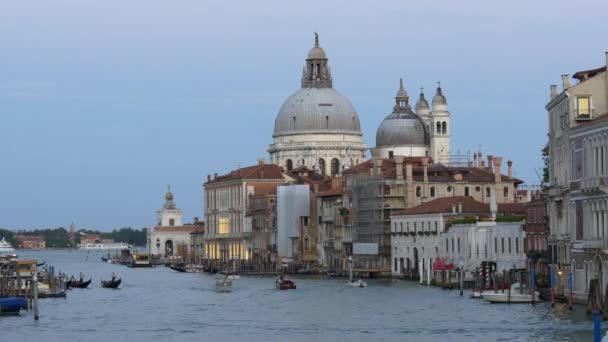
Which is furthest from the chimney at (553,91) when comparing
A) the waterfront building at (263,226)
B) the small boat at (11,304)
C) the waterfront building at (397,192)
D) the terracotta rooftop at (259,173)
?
the terracotta rooftop at (259,173)

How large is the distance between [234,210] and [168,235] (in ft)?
141

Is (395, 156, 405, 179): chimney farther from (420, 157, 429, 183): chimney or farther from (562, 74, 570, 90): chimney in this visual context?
(562, 74, 570, 90): chimney

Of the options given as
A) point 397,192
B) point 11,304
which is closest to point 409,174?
point 397,192

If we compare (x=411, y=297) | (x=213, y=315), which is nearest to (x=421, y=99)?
(x=411, y=297)

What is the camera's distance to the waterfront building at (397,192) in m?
85.4

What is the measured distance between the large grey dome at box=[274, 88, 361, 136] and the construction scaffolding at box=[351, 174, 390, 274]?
38148 millimetres

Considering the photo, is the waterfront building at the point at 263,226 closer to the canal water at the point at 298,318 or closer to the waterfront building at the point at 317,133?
the waterfront building at the point at 317,133

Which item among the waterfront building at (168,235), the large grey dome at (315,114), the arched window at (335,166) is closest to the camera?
the large grey dome at (315,114)

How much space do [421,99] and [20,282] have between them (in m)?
68.6

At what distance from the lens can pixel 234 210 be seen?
12081cm

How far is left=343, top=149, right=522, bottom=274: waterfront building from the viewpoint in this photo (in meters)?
85.4

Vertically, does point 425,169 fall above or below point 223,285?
above

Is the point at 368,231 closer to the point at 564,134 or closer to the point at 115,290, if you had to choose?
the point at 115,290

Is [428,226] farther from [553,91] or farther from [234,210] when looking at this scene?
[234,210]
